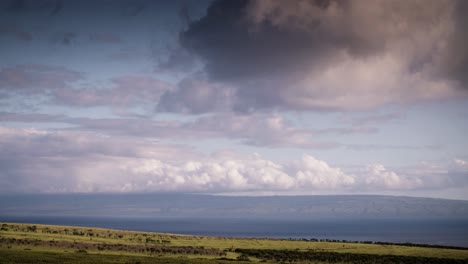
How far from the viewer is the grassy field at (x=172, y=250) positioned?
62844 mm

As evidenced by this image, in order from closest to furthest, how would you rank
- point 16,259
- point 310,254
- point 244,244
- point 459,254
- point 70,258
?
1. point 16,259
2. point 70,258
3. point 310,254
4. point 459,254
5. point 244,244

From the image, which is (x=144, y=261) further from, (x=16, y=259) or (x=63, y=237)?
(x=63, y=237)

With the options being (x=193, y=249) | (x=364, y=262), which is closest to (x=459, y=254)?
(x=364, y=262)

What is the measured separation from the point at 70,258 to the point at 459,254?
64440mm

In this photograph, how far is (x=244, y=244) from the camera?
94.6 m

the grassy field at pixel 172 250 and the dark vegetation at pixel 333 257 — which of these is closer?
the grassy field at pixel 172 250

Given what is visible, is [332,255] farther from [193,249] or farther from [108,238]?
[108,238]

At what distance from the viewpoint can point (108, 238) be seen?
9006 centimetres

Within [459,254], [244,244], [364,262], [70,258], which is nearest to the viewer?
[70,258]

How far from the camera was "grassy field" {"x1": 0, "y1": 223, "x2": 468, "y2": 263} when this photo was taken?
62844 millimetres

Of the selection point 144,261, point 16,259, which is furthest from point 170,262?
point 16,259

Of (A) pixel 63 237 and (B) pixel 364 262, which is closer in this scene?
(B) pixel 364 262

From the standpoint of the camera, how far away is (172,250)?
76312 mm

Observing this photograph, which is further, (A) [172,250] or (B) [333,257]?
(B) [333,257]
